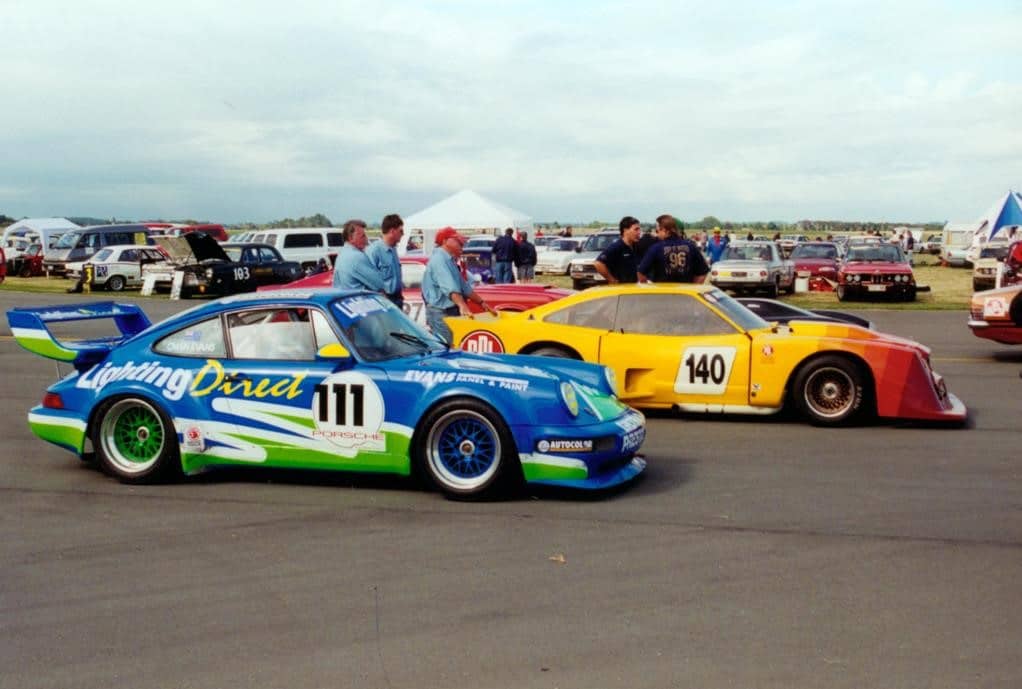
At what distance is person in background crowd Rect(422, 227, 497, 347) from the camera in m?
11.1

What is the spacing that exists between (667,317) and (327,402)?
13.6ft

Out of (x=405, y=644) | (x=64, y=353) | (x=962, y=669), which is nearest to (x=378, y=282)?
(x=64, y=353)

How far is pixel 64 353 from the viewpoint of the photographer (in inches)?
326

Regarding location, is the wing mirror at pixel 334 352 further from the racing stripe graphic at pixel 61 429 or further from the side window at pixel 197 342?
the racing stripe graphic at pixel 61 429

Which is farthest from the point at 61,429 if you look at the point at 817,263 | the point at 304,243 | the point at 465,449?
the point at 304,243

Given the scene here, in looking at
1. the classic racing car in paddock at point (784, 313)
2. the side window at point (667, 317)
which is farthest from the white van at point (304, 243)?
the side window at point (667, 317)

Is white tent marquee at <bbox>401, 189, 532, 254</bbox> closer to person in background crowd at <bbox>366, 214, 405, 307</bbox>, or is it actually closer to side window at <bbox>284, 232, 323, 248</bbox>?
side window at <bbox>284, 232, 323, 248</bbox>

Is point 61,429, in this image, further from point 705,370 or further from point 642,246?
point 642,246

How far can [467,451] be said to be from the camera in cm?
739

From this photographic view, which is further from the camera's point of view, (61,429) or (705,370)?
(705,370)

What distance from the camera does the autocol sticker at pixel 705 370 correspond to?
10359 millimetres

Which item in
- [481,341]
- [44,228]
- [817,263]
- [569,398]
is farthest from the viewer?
[44,228]

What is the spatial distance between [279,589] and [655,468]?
3.59 m

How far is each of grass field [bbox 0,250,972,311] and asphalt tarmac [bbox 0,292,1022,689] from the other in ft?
59.2
